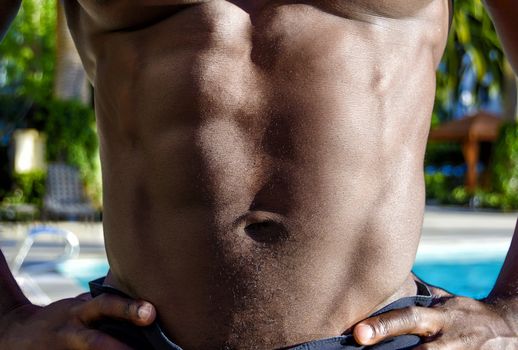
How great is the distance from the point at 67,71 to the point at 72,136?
1.29 m

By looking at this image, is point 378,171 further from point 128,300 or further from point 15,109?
point 15,109

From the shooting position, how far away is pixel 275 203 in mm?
1068

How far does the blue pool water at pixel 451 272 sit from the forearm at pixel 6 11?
18.9 ft

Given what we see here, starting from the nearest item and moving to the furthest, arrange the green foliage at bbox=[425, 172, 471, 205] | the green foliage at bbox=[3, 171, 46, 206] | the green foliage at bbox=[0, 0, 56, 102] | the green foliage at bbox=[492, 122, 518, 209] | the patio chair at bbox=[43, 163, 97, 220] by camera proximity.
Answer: the patio chair at bbox=[43, 163, 97, 220], the green foliage at bbox=[3, 171, 46, 206], the green foliage at bbox=[492, 122, 518, 209], the green foliage at bbox=[0, 0, 56, 102], the green foliage at bbox=[425, 172, 471, 205]

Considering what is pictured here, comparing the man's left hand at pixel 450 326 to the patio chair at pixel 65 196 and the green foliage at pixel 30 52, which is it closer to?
the patio chair at pixel 65 196

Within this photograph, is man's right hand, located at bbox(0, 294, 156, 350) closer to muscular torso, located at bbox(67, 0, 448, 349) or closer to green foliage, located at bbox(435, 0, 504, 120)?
muscular torso, located at bbox(67, 0, 448, 349)

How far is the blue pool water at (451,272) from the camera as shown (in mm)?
7164

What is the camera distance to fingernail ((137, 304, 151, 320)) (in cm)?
106

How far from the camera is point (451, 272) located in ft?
→ 27.6

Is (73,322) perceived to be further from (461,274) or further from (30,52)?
(30,52)

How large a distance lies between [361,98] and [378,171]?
117 millimetres

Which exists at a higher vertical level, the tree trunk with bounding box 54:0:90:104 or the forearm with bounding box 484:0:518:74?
the forearm with bounding box 484:0:518:74

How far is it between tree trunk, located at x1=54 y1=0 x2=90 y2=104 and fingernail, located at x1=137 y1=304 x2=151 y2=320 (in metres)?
11.8

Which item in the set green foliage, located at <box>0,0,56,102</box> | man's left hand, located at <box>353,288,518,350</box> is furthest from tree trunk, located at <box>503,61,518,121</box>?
man's left hand, located at <box>353,288,518,350</box>
